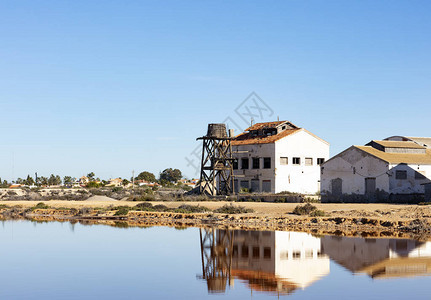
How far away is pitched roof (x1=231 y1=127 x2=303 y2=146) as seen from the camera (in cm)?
6012

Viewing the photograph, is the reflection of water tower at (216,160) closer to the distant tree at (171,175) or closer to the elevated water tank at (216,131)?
the elevated water tank at (216,131)

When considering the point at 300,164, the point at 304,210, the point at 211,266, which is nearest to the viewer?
the point at 211,266

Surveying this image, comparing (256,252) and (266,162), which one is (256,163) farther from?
(256,252)

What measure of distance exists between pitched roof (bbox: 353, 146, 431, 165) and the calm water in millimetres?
18385

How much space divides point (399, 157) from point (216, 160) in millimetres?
18606

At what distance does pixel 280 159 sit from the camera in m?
59.4

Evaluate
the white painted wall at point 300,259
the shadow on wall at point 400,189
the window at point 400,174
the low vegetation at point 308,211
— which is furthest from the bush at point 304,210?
the window at point 400,174

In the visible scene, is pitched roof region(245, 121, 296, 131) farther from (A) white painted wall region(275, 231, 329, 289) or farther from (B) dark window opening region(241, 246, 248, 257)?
(B) dark window opening region(241, 246, 248, 257)

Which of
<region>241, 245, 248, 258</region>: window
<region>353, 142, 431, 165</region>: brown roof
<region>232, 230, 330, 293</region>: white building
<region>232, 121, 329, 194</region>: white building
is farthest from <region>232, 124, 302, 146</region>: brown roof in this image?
<region>241, 245, 248, 258</region>: window

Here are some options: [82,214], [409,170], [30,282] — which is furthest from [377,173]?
[30,282]

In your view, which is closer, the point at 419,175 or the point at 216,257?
the point at 216,257

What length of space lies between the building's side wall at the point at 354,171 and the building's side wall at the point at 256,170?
1010cm

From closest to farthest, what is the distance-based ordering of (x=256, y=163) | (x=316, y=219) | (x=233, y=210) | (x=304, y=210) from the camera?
(x=316, y=219) < (x=304, y=210) < (x=233, y=210) < (x=256, y=163)

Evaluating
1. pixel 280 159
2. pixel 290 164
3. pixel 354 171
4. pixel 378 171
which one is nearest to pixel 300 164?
pixel 290 164
